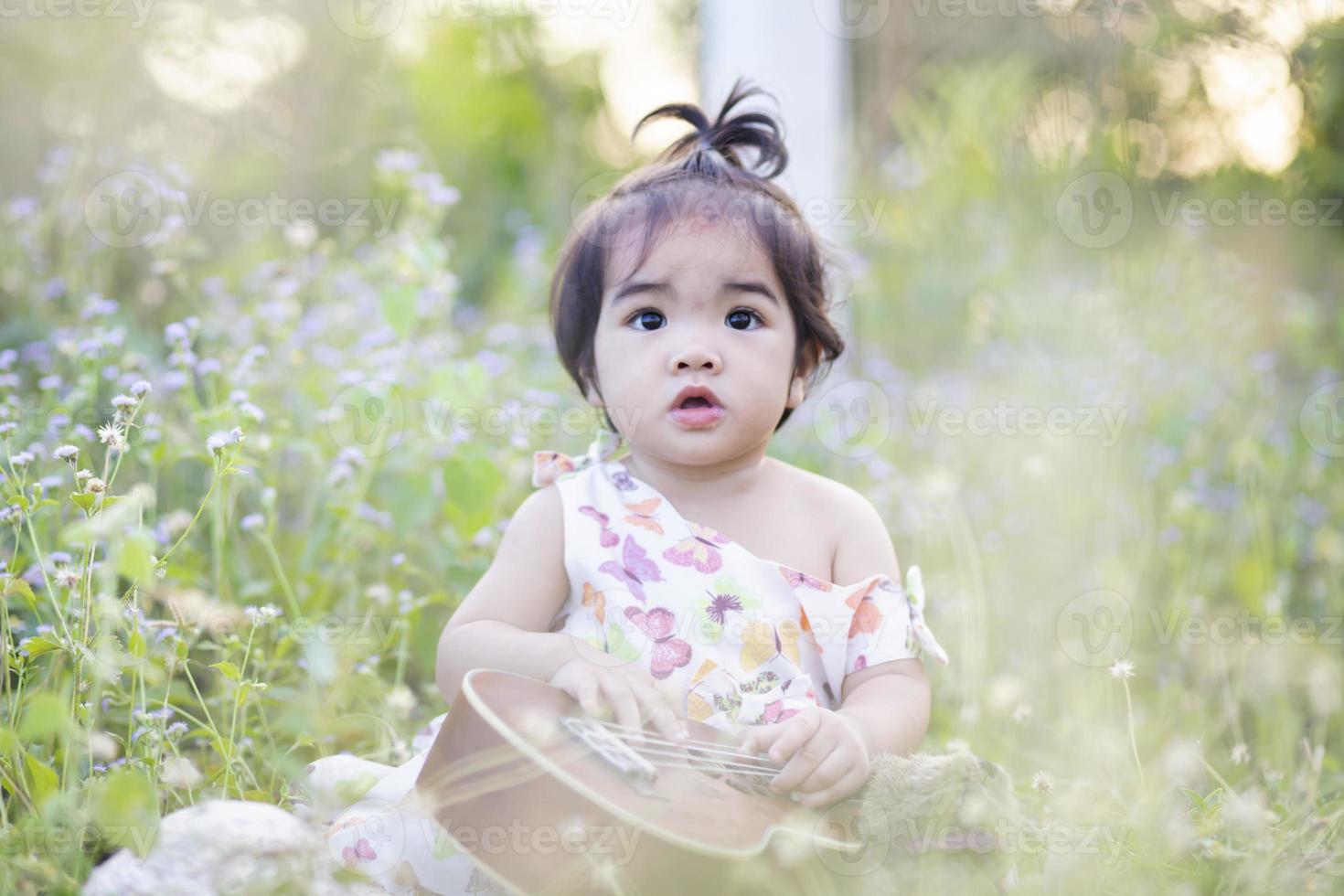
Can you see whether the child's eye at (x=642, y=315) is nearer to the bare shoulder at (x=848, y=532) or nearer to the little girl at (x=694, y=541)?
the little girl at (x=694, y=541)

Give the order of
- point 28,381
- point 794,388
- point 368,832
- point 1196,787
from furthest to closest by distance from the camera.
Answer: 1. point 28,381
2. point 1196,787
3. point 794,388
4. point 368,832

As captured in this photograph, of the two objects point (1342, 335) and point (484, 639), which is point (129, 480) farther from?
point (1342, 335)

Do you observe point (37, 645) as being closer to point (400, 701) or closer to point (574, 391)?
point (400, 701)

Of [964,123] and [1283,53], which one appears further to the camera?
[964,123]

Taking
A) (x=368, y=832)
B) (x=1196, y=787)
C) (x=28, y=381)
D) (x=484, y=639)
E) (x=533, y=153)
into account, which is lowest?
(x=1196, y=787)

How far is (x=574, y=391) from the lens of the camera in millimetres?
2881

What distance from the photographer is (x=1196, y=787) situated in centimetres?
201

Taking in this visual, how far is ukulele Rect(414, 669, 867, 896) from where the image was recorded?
1242mm

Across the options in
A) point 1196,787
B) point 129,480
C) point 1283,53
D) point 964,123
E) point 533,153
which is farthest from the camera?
point 533,153

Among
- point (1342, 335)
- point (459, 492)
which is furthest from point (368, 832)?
point (1342, 335)

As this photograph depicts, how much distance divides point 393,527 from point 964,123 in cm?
343

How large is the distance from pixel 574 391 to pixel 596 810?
1.74 meters

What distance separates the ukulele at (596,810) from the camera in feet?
4.08

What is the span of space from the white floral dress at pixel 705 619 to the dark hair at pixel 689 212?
23cm
